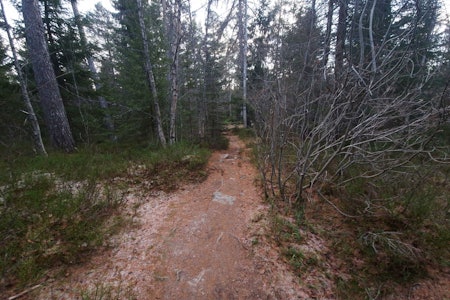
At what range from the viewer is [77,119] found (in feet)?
24.6

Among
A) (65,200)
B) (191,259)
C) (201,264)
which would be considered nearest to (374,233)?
(201,264)

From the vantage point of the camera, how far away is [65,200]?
11.4 feet

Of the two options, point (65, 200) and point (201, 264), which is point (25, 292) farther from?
point (201, 264)

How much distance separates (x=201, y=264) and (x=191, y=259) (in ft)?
0.59

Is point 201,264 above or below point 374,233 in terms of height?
below

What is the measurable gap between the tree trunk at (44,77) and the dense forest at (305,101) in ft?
0.11

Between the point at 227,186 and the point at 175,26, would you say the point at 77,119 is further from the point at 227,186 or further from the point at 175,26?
the point at 227,186

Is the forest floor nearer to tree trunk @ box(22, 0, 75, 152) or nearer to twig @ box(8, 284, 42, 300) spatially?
twig @ box(8, 284, 42, 300)

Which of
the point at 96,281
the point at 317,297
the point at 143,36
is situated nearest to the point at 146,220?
the point at 96,281

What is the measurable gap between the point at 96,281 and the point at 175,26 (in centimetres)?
718

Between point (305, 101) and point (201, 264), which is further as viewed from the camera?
point (305, 101)

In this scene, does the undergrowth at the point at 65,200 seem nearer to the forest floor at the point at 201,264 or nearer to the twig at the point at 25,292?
the twig at the point at 25,292

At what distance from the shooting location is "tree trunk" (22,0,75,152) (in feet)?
17.9

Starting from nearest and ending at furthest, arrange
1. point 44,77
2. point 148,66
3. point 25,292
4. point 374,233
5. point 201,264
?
point 25,292
point 201,264
point 374,233
point 44,77
point 148,66
